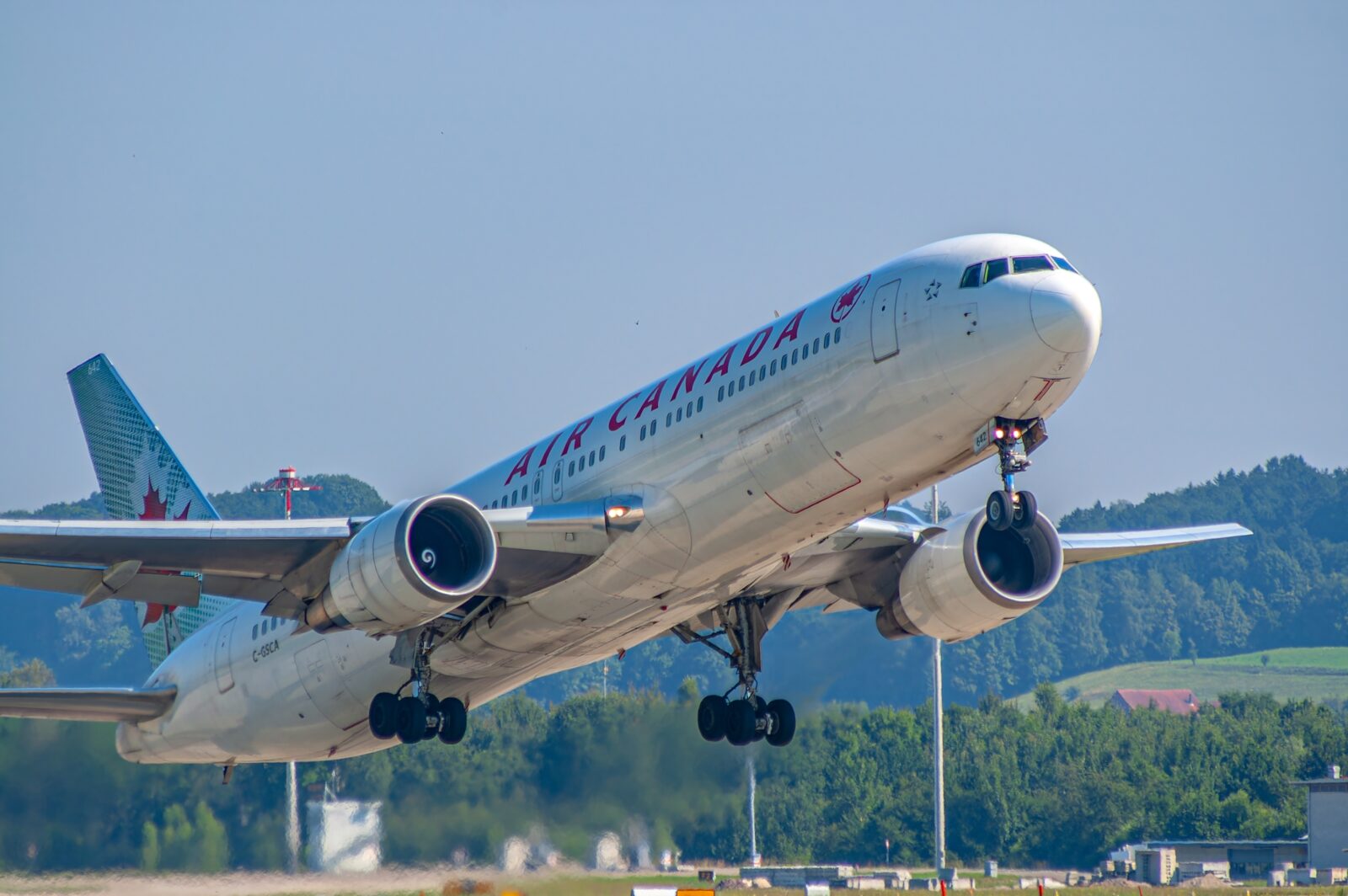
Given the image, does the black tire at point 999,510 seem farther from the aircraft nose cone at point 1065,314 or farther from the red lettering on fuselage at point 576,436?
the red lettering on fuselage at point 576,436

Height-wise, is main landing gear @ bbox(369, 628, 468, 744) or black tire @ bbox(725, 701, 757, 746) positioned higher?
main landing gear @ bbox(369, 628, 468, 744)

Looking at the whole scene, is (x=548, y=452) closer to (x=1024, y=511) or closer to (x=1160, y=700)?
(x=1024, y=511)

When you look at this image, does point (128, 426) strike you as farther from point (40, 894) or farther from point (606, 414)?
point (606, 414)

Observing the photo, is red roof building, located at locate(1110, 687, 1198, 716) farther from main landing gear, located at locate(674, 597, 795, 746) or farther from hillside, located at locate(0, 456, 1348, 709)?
main landing gear, located at locate(674, 597, 795, 746)

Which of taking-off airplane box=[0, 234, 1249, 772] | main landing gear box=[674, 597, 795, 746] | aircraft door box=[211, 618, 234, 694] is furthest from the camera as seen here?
aircraft door box=[211, 618, 234, 694]

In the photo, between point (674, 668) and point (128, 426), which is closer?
point (128, 426)

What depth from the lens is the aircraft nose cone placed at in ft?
62.3

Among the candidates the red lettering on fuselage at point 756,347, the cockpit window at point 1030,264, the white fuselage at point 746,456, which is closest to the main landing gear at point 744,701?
the white fuselage at point 746,456

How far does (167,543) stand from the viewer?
77.1 ft

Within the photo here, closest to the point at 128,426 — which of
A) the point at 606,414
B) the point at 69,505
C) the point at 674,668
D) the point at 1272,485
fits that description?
the point at 606,414

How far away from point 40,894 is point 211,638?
199 inches

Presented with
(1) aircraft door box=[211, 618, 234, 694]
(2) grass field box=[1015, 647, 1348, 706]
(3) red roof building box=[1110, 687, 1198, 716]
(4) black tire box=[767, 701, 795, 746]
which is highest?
(1) aircraft door box=[211, 618, 234, 694]

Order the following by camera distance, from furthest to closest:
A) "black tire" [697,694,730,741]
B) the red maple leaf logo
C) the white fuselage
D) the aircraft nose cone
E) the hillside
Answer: the hillside → the red maple leaf logo → "black tire" [697,694,730,741] → the white fuselage → the aircraft nose cone

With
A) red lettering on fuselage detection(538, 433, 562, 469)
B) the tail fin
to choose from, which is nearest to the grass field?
the tail fin
